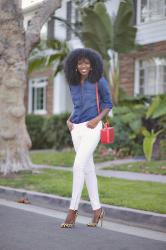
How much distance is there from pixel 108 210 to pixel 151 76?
36.9ft

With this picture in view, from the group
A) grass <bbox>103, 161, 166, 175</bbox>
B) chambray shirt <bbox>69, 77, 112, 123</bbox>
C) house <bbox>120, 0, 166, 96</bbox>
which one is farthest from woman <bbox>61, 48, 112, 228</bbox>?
house <bbox>120, 0, 166, 96</bbox>

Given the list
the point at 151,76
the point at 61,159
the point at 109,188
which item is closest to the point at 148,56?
the point at 151,76

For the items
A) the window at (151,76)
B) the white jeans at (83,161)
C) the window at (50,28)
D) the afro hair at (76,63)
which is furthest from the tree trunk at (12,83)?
the window at (50,28)

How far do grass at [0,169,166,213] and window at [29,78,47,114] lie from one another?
1227 centimetres

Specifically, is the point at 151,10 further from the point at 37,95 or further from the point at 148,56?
the point at 37,95

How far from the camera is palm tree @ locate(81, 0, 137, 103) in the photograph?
15.2 meters

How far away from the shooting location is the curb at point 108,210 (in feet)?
21.4

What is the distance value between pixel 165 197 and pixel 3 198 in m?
2.76

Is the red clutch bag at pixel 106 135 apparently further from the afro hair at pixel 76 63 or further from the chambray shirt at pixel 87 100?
the afro hair at pixel 76 63

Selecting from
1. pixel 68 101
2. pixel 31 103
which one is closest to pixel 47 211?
pixel 68 101

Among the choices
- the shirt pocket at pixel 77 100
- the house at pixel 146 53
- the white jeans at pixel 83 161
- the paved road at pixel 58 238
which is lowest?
the paved road at pixel 58 238

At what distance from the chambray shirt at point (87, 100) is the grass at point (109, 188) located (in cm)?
154

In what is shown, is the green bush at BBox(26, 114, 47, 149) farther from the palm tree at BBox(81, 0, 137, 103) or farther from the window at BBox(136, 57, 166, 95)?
the palm tree at BBox(81, 0, 137, 103)

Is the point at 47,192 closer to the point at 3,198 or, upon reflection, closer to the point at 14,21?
the point at 3,198
